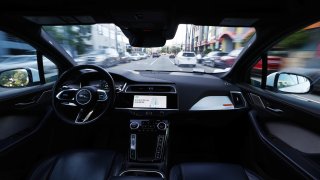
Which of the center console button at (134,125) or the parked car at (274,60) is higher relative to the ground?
the parked car at (274,60)

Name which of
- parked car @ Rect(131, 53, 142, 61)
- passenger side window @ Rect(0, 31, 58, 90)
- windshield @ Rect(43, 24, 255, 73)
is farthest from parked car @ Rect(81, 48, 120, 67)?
passenger side window @ Rect(0, 31, 58, 90)

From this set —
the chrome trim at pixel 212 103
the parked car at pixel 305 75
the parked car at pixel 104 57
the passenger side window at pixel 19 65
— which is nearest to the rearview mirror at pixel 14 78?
the passenger side window at pixel 19 65

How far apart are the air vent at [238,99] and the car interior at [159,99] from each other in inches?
0.5

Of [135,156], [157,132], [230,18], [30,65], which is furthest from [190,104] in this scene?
[30,65]

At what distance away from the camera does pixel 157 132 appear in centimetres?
292

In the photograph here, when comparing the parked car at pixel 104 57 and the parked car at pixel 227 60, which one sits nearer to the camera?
the parked car at pixel 227 60

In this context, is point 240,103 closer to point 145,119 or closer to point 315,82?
point 315,82

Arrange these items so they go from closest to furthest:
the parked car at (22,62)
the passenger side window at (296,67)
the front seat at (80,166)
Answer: the front seat at (80,166) < the passenger side window at (296,67) < the parked car at (22,62)

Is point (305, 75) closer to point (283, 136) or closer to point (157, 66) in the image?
point (283, 136)

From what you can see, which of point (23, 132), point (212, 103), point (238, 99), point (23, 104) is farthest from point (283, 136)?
point (23, 104)

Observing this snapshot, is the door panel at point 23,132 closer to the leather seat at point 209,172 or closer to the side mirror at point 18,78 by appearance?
the side mirror at point 18,78

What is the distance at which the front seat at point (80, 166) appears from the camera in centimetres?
198

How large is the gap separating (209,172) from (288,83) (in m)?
1.27

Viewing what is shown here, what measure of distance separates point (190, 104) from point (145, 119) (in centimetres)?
55
